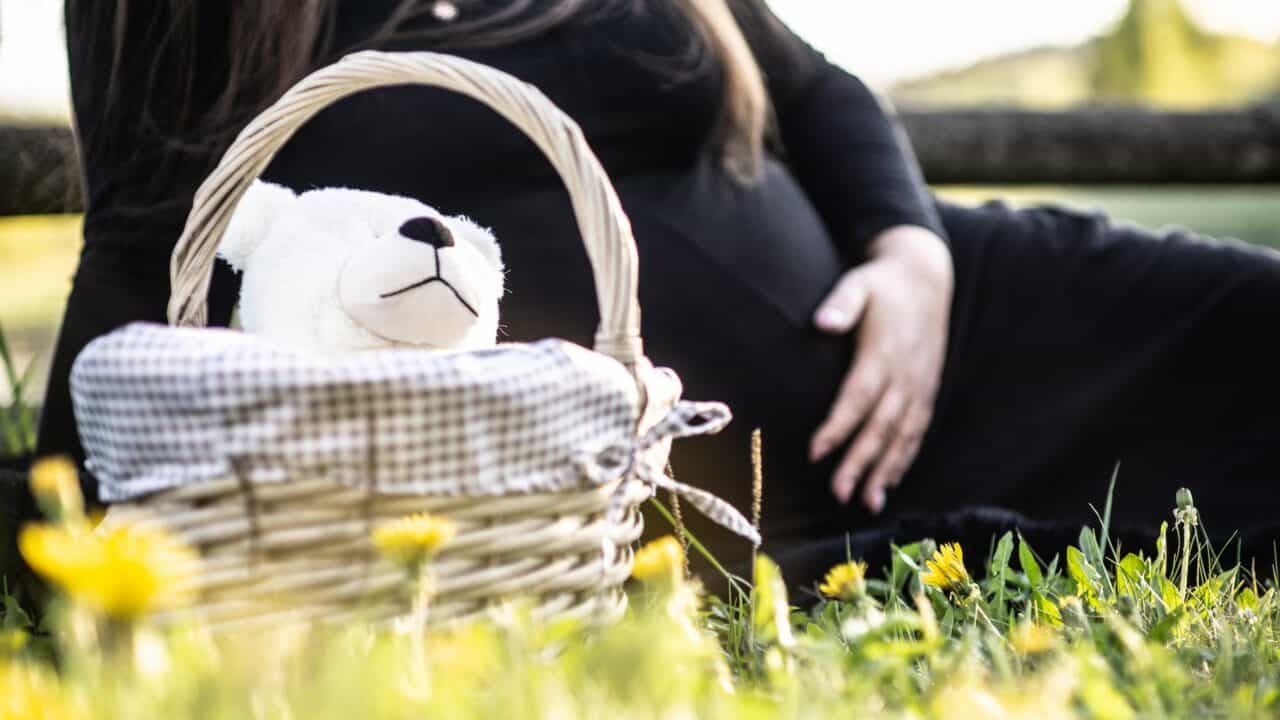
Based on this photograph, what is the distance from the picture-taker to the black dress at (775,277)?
3.37 feet

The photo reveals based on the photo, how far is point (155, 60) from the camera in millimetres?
1017

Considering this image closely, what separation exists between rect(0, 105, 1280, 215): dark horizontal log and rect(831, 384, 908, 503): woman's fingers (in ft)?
3.71

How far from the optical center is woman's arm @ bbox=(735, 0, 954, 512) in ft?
3.70

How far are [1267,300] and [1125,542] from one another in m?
0.41

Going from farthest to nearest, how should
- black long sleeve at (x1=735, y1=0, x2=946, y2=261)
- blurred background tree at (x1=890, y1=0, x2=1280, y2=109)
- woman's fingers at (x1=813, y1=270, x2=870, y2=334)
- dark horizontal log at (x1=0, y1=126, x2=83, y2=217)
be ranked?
blurred background tree at (x1=890, y1=0, x2=1280, y2=109)
dark horizontal log at (x1=0, y1=126, x2=83, y2=217)
black long sleeve at (x1=735, y1=0, x2=946, y2=261)
woman's fingers at (x1=813, y1=270, x2=870, y2=334)

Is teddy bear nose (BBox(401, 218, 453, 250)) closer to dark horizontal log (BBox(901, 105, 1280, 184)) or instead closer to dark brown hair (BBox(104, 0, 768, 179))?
dark brown hair (BBox(104, 0, 768, 179))

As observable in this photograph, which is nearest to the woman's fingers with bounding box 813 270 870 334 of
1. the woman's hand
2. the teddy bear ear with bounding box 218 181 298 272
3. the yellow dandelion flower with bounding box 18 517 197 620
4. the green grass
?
the woman's hand

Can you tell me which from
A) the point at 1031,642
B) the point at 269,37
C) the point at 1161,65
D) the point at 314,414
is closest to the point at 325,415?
the point at 314,414

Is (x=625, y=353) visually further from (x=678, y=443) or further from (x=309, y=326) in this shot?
(x=678, y=443)

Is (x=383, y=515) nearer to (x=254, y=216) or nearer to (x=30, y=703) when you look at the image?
(x=30, y=703)

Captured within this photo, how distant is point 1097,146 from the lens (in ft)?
7.48

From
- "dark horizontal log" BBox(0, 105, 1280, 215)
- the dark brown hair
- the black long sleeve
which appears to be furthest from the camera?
"dark horizontal log" BBox(0, 105, 1280, 215)

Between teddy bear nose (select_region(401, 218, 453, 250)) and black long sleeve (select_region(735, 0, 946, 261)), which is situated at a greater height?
teddy bear nose (select_region(401, 218, 453, 250))

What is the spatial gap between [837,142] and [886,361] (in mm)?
345
